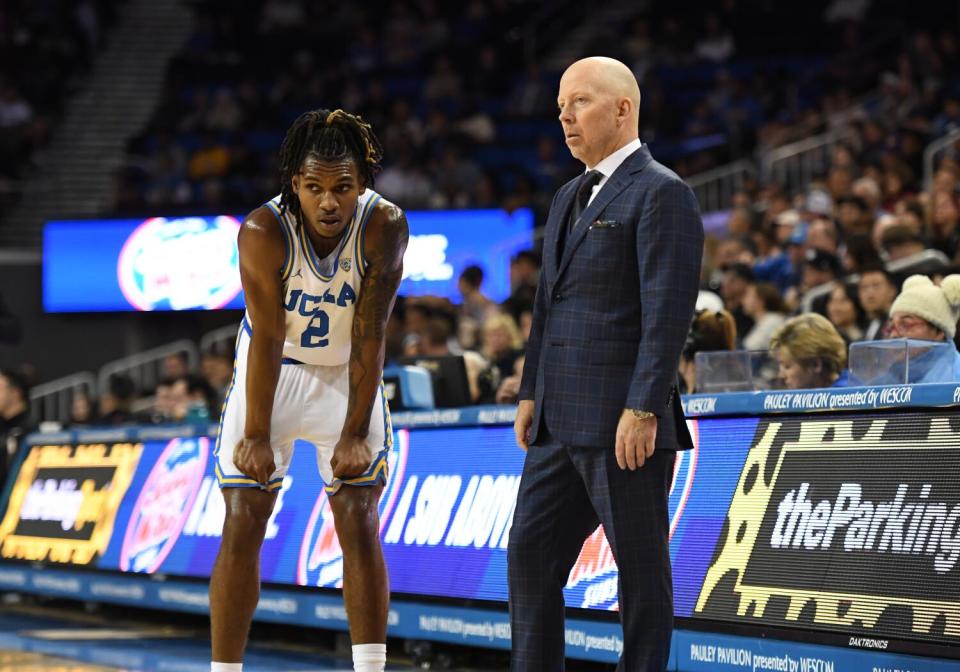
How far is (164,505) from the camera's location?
1006 centimetres

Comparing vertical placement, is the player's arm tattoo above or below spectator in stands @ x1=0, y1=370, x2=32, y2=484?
above

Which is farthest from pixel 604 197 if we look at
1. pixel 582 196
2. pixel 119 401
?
pixel 119 401

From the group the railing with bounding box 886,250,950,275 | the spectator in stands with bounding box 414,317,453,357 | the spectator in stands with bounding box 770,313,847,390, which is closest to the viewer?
the spectator in stands with bounding box 770,313,847,390

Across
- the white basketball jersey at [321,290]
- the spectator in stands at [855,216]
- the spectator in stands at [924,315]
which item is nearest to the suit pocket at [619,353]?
the white basketball jersey at [321,290]

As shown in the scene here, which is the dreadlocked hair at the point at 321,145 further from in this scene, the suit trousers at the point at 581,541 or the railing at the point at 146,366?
the railing at the point at 146,366

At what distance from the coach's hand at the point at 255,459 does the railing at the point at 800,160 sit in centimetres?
1170

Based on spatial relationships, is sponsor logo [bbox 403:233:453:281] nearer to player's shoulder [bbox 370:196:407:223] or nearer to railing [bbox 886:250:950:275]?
railing [bbox 886:250:950:275]

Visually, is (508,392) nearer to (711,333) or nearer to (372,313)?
(711,333)

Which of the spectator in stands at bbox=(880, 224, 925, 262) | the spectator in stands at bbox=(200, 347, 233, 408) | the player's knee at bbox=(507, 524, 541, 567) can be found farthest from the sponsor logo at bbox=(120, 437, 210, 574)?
the player's knee at bbox=(507, 524, 541, 567)

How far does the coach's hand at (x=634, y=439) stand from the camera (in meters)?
4.63

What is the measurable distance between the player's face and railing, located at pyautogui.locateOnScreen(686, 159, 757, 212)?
39.3 ft

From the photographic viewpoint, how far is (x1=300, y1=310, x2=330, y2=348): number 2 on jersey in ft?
18.0

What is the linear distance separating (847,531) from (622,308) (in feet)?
5.10

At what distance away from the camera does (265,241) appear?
5340mm
